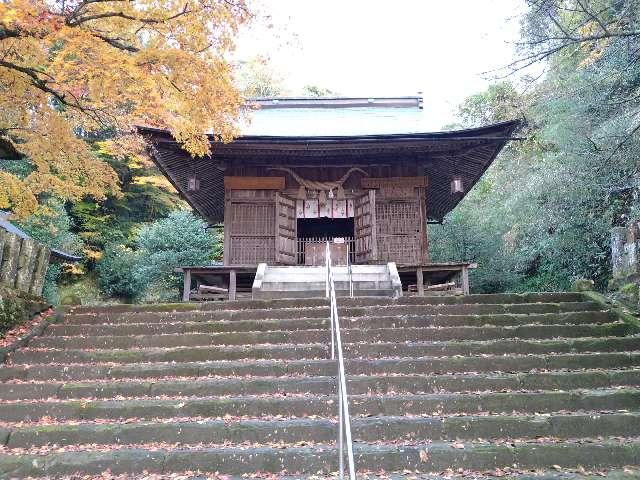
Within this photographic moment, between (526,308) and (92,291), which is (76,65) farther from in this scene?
(92,291)

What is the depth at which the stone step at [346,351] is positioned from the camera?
5410 mm

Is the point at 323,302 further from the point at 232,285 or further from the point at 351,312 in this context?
the point at 232,285

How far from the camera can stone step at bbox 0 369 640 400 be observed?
15.5 feet

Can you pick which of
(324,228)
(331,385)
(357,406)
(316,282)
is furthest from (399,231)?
(357,406)

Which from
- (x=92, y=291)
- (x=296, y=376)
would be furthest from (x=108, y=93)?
(x=92, y=291)

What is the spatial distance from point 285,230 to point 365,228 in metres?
2.00

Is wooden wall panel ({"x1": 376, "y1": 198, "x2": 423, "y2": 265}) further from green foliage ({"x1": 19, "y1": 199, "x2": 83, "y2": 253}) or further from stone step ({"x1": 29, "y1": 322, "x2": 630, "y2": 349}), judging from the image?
green foliage ({"x1": 19, "y1": 199, "x2": 83, "y2": 253})

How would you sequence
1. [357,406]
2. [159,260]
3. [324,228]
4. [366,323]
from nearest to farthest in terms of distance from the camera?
1. [357,406]
2. [366,323]
3. [324,228]
4. [159,260]

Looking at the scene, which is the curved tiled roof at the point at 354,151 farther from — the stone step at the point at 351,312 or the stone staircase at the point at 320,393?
the stone staircase at the point at 320,393

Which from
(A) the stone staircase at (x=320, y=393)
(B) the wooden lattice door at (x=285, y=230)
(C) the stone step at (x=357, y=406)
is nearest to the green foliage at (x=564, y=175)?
(A) the stone staircase at (x=320, y=393)

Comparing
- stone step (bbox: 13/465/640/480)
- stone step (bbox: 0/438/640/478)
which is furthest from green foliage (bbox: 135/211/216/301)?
stone step (bbox: 13/465/640/480)

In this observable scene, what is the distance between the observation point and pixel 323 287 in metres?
9.38

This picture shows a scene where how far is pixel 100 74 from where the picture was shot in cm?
634

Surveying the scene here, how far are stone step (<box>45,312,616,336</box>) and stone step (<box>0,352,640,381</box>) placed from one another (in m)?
1.00
